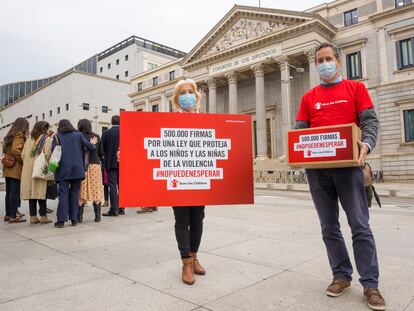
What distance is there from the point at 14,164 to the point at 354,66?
29.0 meters

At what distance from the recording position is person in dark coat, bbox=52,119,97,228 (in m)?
6.16

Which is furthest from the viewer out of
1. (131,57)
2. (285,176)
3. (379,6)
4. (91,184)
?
(131,57)

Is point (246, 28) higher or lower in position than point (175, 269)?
higher

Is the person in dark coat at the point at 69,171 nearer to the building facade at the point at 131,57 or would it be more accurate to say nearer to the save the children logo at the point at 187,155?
the save the children logo at the point at 187,155

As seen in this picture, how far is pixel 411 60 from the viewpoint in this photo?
26609 mm

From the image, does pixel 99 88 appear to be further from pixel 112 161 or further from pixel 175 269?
pixel 175 269

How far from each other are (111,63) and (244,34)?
1730 inches

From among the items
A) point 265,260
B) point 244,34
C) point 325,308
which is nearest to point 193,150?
point 265,260

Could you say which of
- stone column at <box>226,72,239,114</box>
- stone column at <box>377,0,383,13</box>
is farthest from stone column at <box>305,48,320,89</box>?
stone column at <box>226,72,239,114</box>

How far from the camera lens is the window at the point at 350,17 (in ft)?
99.3

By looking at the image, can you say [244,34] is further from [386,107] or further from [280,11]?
[386,107]

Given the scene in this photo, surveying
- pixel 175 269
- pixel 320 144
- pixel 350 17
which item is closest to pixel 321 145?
pixel 320 144

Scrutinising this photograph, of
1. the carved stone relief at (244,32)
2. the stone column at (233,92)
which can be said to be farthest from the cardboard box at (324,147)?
the stone column at (233,92)

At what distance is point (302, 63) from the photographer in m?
33.9
